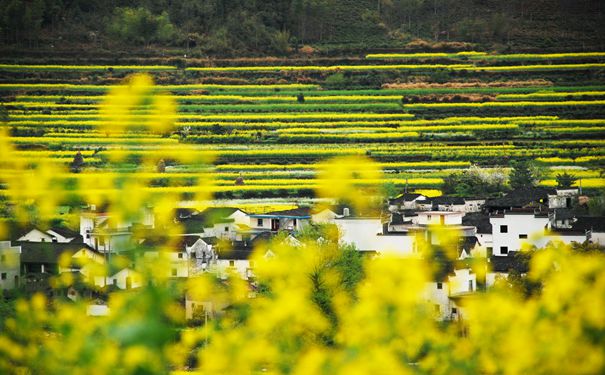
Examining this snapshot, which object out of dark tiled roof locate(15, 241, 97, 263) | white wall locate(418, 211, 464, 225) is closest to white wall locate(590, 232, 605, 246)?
white wall locate(418, 211, 464, 225)

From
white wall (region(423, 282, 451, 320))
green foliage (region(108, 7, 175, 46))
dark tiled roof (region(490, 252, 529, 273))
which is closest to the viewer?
white wall (region(423, 282, 451, 320))

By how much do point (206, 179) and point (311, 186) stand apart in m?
28.9

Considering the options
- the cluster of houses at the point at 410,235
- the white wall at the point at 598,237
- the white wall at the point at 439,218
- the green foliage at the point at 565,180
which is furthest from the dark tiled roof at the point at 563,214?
the green foliage at the point at 565,180

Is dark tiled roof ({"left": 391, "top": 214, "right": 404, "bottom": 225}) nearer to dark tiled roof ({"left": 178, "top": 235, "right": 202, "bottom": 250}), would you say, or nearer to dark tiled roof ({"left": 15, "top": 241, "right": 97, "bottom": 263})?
dark tiled roof ({"left": 178, "top": 235, "right": 202, "bottom": 250})

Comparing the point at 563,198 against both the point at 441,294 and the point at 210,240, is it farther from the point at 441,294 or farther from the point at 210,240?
the point at 441,294

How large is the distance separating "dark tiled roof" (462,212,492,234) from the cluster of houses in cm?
2

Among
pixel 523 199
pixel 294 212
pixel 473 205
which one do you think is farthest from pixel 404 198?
pixel 523 199

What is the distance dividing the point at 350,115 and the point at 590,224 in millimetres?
20633

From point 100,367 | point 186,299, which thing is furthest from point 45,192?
point 186,299

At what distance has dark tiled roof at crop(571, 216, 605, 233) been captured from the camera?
74.6 ft

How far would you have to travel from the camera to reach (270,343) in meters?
6.90

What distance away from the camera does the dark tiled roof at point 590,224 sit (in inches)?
895

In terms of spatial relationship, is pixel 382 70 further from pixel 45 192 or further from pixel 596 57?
pixel 45 192

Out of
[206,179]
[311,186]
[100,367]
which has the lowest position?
[311,186]
